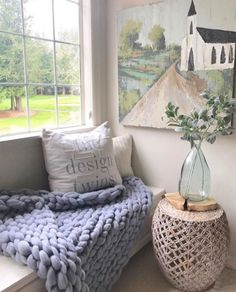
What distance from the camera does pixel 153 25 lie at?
1.94 m

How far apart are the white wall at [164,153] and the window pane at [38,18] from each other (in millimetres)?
489

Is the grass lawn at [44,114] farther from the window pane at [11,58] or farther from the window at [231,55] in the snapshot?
the window at [231,55]

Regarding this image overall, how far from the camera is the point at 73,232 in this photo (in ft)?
4.26

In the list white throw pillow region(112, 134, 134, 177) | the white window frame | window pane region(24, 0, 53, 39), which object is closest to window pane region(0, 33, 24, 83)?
window pane region(24, 0, 53, 39)

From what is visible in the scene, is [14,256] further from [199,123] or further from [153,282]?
[199,123]

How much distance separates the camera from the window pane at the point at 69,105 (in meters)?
2.03

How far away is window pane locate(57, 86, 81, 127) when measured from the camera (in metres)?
2.03

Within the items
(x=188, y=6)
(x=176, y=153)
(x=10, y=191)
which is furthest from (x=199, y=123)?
(x=10, y=191)

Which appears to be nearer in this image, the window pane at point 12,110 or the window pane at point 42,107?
the window pane at point 12,110

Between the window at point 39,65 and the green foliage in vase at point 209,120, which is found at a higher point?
the window at point 39,65

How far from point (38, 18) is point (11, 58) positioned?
1.14 feet

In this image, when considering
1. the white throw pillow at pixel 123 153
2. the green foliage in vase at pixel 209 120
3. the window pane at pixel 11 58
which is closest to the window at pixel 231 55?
the green foliage in vase at pixel 209 120

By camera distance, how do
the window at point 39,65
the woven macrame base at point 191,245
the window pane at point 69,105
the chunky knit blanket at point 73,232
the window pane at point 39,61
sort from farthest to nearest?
the window pane at point 69,105
the window pane at point 39,61
the window at point 39,65
the woven macrame base at point 191,245
the chunky knit blanket at point 73,232

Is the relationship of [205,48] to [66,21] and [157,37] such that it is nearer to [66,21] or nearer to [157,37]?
[157,37]
